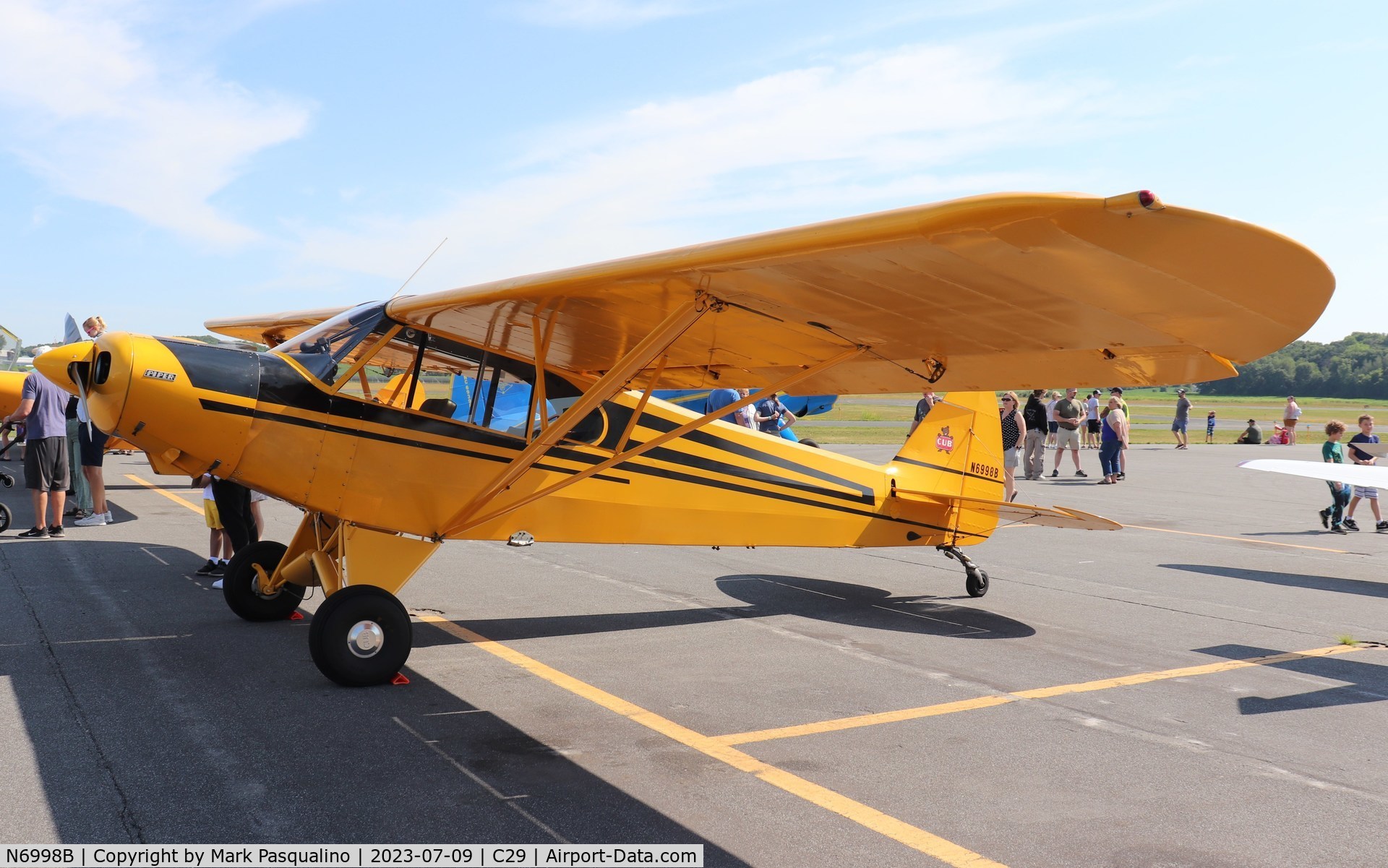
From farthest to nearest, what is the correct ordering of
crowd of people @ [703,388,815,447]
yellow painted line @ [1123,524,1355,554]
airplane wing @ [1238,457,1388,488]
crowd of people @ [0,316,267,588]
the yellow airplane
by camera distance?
crowd of people @ [703,388,815,447] → yellow painted line @ [1123,524,1355,554] → airplane wing @ [1238,457,1388,488] → crowd of people @ [0,316,267,588] → the yellow airplane

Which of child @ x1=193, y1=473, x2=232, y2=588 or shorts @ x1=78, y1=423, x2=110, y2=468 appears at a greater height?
shorts @ x1=78, y1=423, x2=110, y2=468

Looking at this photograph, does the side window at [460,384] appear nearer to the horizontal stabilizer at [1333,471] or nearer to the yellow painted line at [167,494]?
the horizontal stabilizer at [1333,471]

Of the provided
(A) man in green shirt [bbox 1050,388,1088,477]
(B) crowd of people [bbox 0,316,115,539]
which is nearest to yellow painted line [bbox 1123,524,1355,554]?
(A) man in green shirt [bbox 1050,388,1088,477]

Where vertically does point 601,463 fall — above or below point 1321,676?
above

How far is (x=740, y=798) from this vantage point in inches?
153

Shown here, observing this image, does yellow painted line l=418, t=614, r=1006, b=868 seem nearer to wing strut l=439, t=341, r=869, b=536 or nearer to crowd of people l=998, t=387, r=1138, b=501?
wing strut l=439, t=341, r=869, b=536

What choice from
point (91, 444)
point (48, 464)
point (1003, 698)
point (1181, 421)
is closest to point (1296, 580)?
point (1003, 698)

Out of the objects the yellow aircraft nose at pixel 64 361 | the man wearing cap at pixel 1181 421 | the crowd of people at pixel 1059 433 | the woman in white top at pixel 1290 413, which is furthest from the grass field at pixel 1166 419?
the yellow aircraft nose at pixel 64 361

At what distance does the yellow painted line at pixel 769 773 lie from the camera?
3.46 metres

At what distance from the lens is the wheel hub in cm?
528

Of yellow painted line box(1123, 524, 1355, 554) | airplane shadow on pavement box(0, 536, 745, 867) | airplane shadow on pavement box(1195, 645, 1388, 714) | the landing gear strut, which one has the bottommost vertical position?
airplane shadow on pavement box(0, 536, 745, 867)

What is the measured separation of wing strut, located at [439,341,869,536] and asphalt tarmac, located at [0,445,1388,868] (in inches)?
32.7

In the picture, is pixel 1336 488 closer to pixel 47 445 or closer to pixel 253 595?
pixel 253 595

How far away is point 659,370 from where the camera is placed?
5.91 metres
